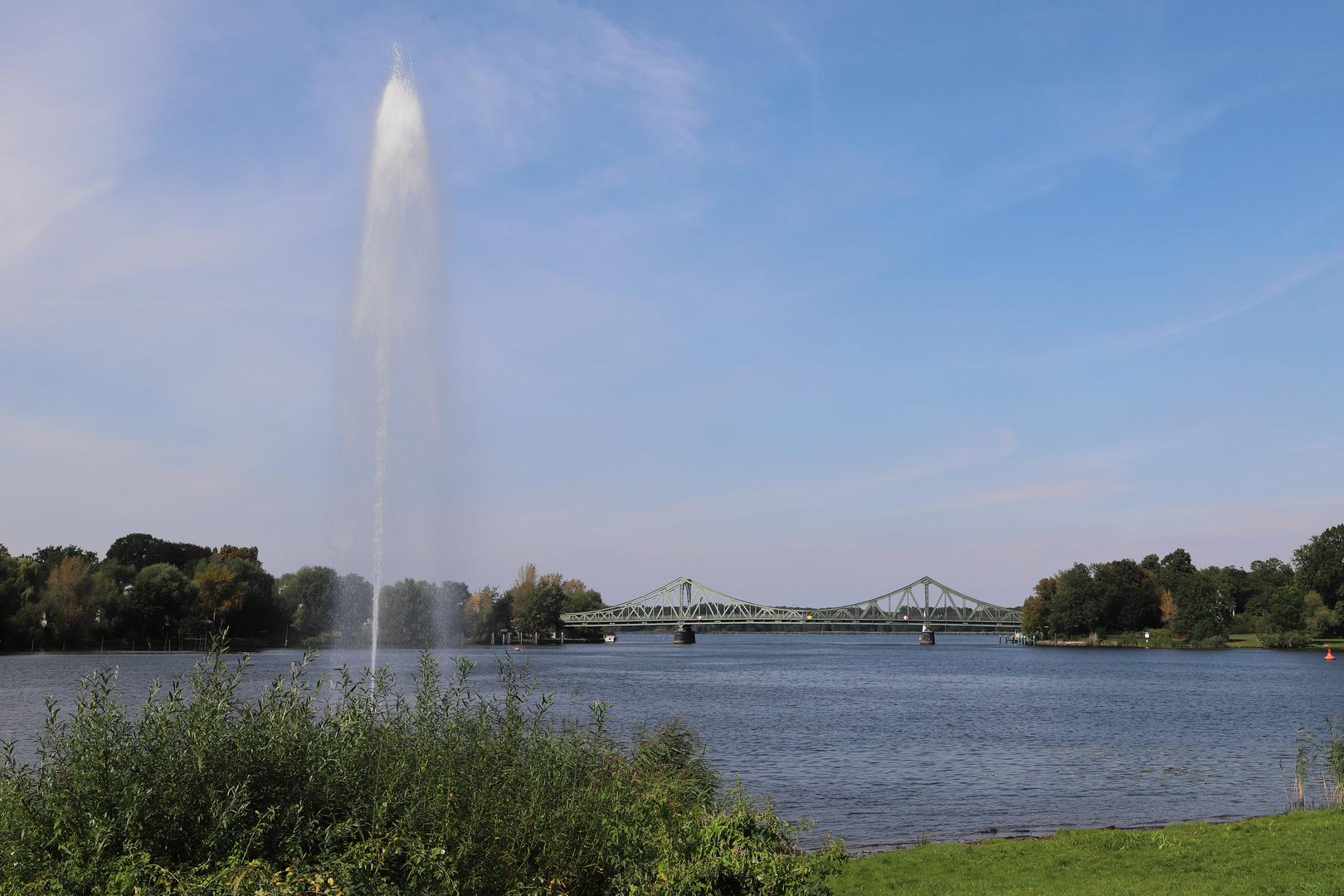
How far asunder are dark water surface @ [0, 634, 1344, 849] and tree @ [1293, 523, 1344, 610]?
118ft

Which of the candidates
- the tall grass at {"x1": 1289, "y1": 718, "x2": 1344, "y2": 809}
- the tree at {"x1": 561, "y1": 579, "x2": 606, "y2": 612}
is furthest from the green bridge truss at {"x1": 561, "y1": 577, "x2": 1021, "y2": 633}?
the tall grass at {"x1": 1289, "y1": 718, "x2": 1344, "y2": 809}

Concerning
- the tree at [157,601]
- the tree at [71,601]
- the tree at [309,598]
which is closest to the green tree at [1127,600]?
the tree at [309,598]

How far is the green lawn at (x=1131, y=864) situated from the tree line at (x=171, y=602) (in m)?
52.6

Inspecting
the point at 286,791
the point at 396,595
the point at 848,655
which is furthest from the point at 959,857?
the point at 848,655

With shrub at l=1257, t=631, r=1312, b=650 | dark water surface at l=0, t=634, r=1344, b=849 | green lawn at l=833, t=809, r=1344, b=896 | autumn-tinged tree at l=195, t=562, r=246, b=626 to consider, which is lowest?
shrub at l=1257, t=631, r=1312, b=650

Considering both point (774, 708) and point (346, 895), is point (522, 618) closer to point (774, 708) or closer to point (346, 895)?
point (774, 708)

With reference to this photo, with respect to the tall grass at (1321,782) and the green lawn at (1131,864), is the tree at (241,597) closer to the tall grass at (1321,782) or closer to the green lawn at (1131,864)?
the tall grass at (1321,782)

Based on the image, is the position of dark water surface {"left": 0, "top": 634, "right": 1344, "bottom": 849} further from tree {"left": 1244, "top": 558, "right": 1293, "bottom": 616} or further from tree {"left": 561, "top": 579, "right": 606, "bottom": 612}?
tree {"left": 561, "top": 579, "right": 606, "bottom": 612}

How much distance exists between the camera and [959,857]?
15.9 meters

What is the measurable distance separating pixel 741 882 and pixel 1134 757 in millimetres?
30831

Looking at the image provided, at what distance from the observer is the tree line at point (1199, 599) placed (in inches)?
4712

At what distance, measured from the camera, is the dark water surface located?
76.6 ft

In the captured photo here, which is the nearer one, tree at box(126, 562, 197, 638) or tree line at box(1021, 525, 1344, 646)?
tree at box(126, 562, 197, 638)

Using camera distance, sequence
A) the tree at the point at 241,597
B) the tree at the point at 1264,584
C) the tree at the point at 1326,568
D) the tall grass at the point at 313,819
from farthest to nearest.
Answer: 1. the tree at the point at 1264,584
2. the tree at the point at 1326,568
3. the tree at the point at 241,597
4. the tall grass at the point at 313,819
